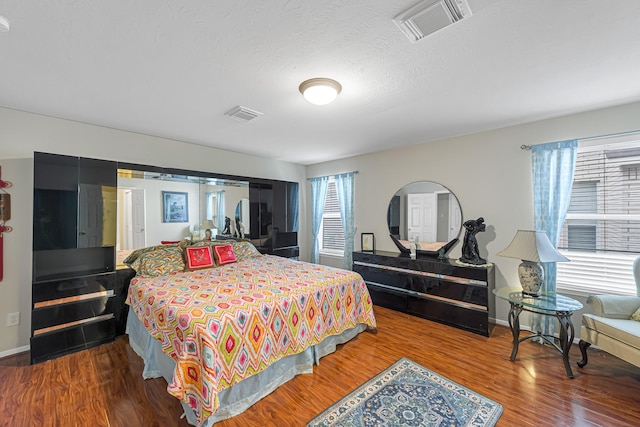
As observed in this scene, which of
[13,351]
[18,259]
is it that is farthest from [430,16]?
[13,351]

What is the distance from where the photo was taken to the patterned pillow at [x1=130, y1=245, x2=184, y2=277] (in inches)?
117

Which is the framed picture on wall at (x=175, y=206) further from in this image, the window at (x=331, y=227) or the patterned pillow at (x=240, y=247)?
the window at (x=331, y=227)

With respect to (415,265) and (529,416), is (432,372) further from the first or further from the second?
(415,265)

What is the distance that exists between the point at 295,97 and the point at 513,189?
112 inches

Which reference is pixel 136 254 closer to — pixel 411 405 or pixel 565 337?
pixel 411 405

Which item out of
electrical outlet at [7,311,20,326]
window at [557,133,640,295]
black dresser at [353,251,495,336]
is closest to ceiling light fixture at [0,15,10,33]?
electrical outlet at [7,311,20,326]

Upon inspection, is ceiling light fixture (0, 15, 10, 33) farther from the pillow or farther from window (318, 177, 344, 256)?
window (318, 177, 344, 256)

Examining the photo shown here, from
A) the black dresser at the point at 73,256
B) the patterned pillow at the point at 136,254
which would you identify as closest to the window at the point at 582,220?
the patterned pillow at the point at 136,254

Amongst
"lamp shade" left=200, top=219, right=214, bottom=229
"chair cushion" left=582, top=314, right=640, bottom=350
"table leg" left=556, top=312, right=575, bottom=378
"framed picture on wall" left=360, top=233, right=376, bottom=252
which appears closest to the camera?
"chair cushion" left=582, top=314, right=640, bottom=350

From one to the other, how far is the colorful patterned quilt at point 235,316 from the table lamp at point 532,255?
5.33 ft

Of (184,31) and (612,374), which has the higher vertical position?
(184,31)

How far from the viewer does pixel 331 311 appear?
2.66m

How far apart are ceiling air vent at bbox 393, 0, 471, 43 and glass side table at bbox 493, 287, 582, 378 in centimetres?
245

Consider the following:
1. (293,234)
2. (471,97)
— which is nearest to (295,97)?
(471,97)
